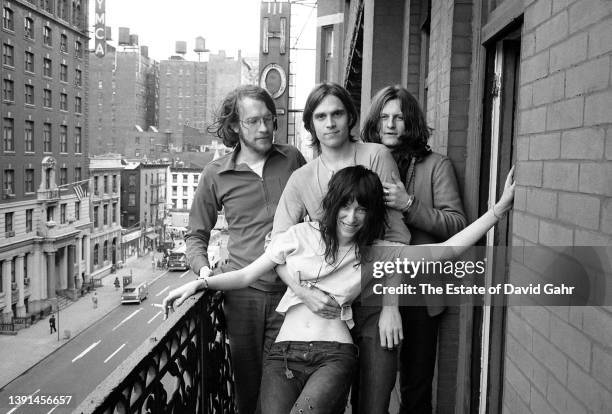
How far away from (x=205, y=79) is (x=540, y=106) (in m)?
113

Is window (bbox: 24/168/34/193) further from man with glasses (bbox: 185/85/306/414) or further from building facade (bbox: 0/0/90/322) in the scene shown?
man with glasses (bbox: 185/85/306/414)

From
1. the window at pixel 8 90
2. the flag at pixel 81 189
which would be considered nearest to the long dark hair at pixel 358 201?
the window at pixel 8 90

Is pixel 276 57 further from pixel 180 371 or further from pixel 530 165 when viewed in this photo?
pixel 530 165

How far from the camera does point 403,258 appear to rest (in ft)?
8.44

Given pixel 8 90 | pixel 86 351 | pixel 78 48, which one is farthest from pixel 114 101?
pixel 86 351

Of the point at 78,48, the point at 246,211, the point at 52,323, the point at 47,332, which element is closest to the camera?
the point at 246,211

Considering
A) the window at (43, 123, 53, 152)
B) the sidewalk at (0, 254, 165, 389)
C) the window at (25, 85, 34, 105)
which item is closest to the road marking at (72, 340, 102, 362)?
the sidewalk at (0, 254, 165, 389)

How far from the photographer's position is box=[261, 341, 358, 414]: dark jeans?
2432mm

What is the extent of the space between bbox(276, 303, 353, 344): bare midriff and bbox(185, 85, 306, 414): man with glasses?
500mm

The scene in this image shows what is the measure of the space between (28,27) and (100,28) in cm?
1587

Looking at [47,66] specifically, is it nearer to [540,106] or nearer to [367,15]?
[367,15]

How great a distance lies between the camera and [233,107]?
11.0 feet

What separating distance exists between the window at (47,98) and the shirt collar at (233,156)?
48845 millimetres

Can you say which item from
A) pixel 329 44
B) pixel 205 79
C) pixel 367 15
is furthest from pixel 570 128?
pixel 205 79
